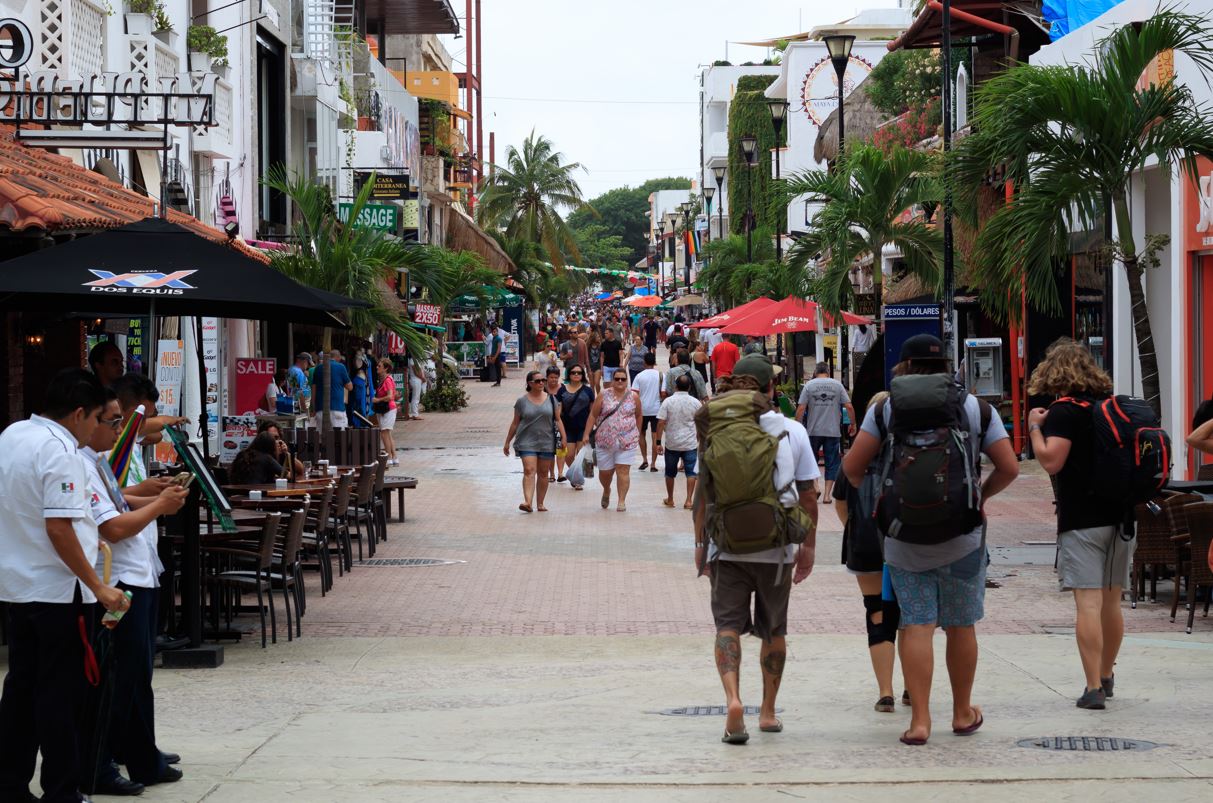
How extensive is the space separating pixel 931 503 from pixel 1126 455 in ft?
5.06

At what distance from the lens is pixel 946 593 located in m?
7.06

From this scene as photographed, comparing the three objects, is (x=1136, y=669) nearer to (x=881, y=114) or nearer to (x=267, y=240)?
(x=267, y=240)

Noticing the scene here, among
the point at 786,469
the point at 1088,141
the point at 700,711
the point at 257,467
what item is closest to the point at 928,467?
the point at 786,469

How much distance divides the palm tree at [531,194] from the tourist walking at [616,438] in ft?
176

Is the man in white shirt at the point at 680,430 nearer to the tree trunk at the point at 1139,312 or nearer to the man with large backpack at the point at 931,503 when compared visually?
the tree trunk at the point at 1139,312

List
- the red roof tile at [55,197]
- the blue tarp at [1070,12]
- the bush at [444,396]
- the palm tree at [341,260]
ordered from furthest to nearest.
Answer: the bush at [444,396] → the blue tarp at [1070,12] → the palm tree at [341,260] → the red roof tile at [55,197]

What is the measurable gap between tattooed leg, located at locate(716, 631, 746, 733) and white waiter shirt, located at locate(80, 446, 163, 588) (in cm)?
255

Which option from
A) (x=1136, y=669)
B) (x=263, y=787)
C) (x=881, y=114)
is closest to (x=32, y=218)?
(x=263, y=787)

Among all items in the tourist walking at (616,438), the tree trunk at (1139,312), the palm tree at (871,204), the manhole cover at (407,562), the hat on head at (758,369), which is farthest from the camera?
the palm tree at (871,204)

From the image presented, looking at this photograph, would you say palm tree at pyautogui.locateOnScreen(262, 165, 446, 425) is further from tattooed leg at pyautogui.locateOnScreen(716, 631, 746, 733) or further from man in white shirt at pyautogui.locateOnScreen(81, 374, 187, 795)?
man in white shirt at pyautogui.locateOnScreen(81, 374, 187, 795)

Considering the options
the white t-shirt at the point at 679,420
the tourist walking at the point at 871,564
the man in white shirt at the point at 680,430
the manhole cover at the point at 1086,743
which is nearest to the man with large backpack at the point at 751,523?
the tourist walking at the point at 871,564

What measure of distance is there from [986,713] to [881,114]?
133 ft

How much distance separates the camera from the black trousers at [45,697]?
5.83 m

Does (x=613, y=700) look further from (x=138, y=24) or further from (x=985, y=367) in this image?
(x=985, y=367)
